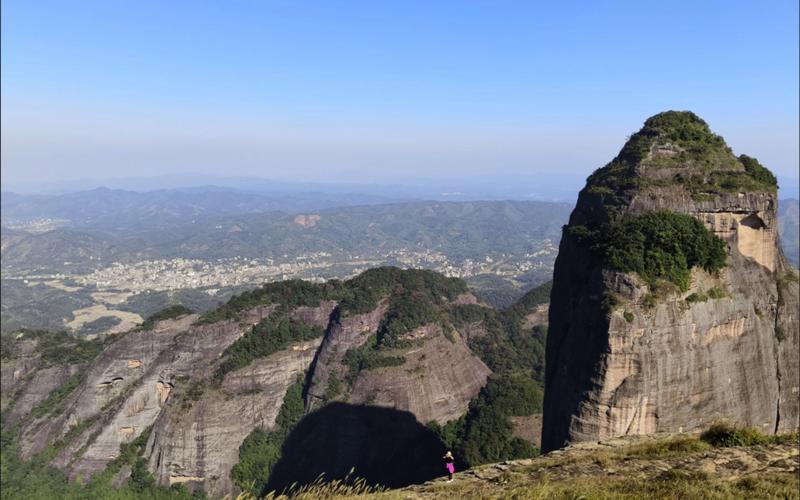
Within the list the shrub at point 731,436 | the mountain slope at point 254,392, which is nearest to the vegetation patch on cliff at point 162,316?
the mountain slope at point 254,392

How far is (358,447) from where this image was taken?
4334 centimetres

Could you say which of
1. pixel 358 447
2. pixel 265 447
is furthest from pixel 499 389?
pixel 265 447

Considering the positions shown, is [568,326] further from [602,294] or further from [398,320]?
[398,320]

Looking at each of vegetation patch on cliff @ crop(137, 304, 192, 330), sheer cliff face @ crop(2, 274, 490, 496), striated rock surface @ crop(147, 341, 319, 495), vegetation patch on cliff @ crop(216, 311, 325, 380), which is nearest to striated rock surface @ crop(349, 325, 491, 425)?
sheer cliff face @ crop(2, 274, 490, 496)

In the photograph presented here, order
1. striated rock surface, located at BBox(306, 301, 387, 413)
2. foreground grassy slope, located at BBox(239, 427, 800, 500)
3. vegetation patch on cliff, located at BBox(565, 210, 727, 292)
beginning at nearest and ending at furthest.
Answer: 1. foreground grassy slope, located at BBox(239, 427, 800, 500)
2. vegetation patch on cliff, located at BBox(565, 210, 727, 292)
3. striated rock surface, located at BBox(306, 301, 387, 413)

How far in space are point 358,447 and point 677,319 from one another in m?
31.8

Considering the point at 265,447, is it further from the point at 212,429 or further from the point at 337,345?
the point at 337,345

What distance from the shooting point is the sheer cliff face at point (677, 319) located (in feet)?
66.1

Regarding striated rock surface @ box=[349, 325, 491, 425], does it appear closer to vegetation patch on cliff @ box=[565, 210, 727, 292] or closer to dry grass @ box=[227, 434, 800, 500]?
vegetation patch on cliff @ box=[565, 210, 727, 292]

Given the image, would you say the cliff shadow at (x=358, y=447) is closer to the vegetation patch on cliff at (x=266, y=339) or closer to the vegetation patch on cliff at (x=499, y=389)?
the vegetation patch on cliff at (x=499, y=389)

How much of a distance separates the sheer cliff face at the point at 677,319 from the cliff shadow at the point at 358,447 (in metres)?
18.9

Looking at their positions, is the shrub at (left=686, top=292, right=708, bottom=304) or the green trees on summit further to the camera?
the green trees on summit

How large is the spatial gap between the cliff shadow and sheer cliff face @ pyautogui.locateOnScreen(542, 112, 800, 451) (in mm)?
18856

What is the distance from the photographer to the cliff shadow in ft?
133
